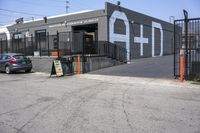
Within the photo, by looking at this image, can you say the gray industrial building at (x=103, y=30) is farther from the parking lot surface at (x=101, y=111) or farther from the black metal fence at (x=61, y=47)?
the parking lot surface at (x=101, y=111)

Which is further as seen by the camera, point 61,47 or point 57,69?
point 61,47

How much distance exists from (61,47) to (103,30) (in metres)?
5.30

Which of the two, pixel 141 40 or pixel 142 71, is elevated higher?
pixel 141 40

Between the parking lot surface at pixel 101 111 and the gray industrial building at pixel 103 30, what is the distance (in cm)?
1042

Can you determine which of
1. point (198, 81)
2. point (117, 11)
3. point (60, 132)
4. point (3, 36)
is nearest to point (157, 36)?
point (117, 11)

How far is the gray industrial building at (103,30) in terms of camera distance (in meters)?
25.0

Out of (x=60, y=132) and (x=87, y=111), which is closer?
(x=60, y=132)

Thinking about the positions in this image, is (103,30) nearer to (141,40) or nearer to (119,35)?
(119,35)

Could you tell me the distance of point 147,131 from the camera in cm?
578

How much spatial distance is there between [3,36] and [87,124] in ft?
128

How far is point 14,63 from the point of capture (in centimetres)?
2025

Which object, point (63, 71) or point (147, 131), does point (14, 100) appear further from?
point (63, 71)

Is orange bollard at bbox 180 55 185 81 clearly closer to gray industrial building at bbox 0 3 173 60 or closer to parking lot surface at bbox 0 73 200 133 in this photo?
parking lot surface at bbox 0 73 200 133

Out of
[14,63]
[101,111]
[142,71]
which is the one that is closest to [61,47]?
[14,63]
